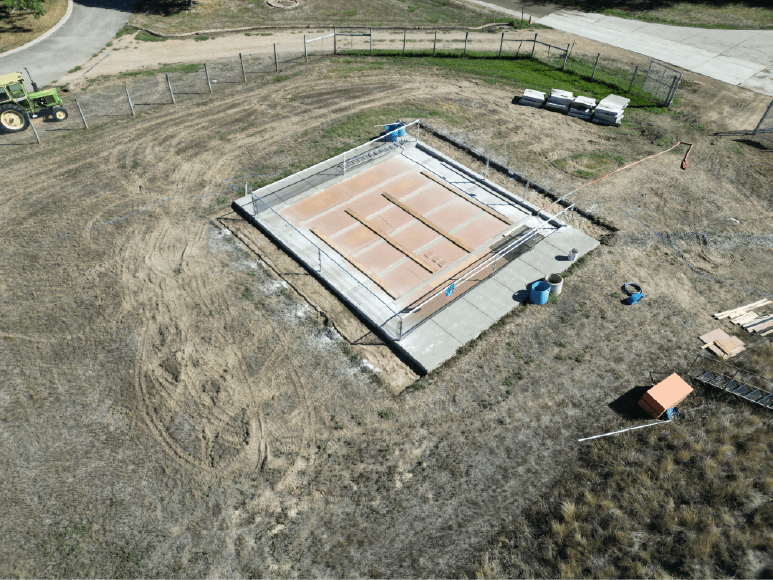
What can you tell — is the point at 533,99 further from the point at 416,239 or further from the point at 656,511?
the point at 656,511

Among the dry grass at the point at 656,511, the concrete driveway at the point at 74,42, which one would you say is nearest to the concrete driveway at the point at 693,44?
the dry grass at the point at 656,511

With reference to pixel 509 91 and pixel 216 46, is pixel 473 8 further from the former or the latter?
pixel 216 46

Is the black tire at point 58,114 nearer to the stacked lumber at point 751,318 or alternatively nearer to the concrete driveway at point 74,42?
the concrete driveway at point 74,42

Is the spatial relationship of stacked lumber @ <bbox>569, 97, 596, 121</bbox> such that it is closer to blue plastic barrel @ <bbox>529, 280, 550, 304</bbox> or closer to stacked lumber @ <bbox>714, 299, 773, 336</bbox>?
stacked lumber @ <bbox>714, 299, 773, 336</bbox>

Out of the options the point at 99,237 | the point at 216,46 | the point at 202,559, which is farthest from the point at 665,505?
the point at 216,46

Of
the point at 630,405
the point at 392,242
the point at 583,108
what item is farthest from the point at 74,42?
the point at 630,405

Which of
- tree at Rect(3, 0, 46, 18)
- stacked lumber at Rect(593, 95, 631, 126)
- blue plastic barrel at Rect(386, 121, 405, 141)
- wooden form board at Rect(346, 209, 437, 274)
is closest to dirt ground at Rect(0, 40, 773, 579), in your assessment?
blue plastic barrel at Rect(386, 121, 405, 141)
